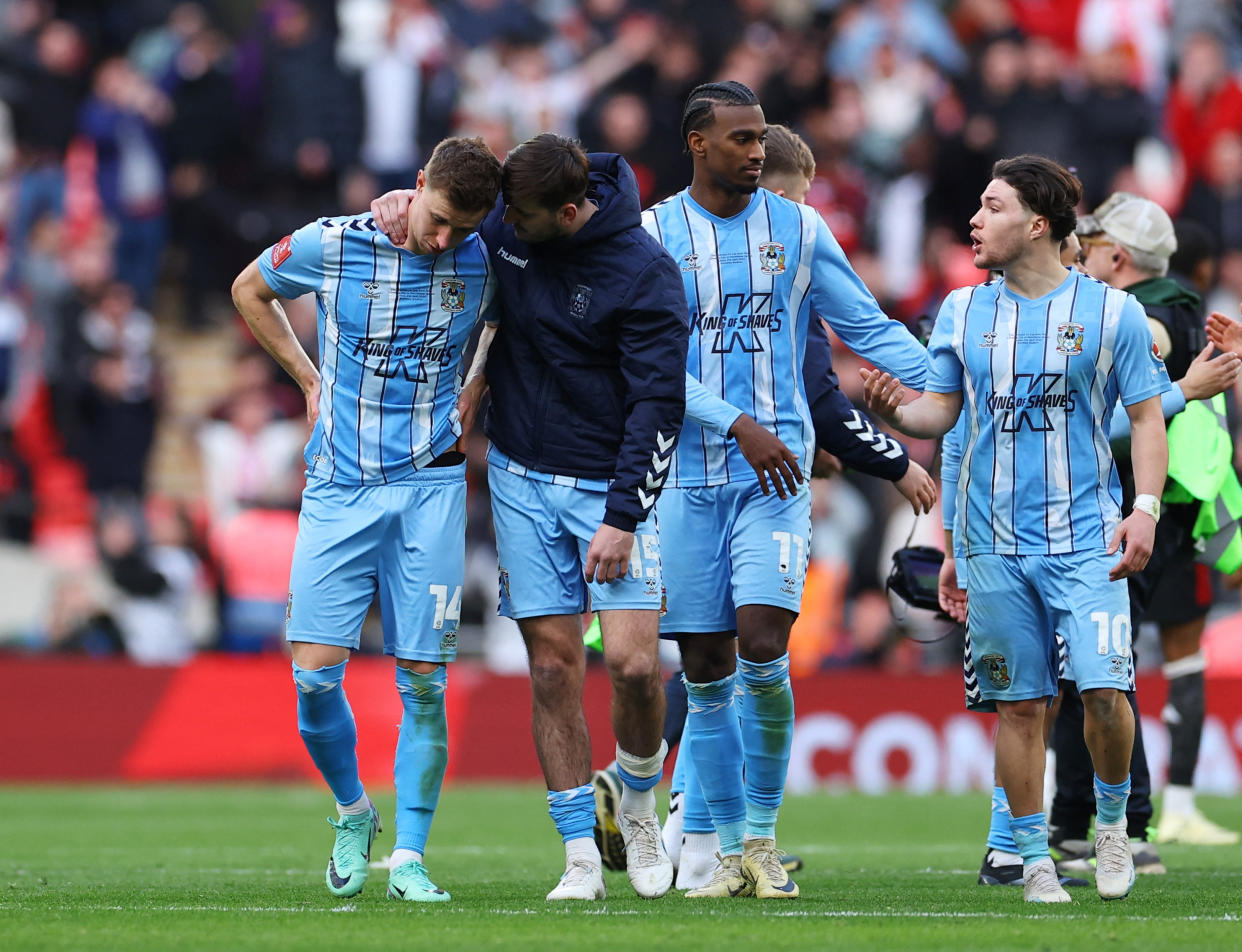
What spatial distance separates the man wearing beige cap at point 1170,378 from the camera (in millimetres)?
8312

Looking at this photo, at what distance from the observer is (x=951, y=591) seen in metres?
7.53

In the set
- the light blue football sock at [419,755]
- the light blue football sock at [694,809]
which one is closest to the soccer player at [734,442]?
the light blue football sock at [694,809]

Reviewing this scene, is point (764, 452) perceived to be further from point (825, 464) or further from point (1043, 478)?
point (825, 464)

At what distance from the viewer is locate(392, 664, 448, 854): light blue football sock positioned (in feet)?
22.4

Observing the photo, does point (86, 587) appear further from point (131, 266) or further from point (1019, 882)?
point (1019, 882)

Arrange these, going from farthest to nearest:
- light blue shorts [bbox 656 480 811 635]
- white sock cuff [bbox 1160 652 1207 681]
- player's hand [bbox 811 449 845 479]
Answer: white sock cuff [bbox 1160 652 1207 681]
player's hand [bbox 811 449 845 479]
light blue shorts [bbox 656 480 811 635]

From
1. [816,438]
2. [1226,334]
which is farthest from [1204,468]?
[816,438]

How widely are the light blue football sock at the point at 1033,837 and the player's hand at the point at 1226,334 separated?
1.81 m

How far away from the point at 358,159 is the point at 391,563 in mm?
11454

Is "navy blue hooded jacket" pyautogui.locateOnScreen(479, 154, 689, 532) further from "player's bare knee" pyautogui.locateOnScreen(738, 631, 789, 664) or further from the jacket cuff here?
"player's bare knee" pyautogui.locateOnScreen(738, 631, 789, 664)

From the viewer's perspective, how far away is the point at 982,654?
6.80 meters

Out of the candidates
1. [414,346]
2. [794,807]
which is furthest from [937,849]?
[414,346]

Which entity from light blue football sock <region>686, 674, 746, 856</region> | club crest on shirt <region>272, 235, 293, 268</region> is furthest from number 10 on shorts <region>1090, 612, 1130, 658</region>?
club crest on shirt <region>272, 235, 293, 268</region>

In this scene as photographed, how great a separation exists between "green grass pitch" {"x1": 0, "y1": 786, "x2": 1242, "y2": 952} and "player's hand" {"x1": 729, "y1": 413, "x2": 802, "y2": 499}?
1.42m
